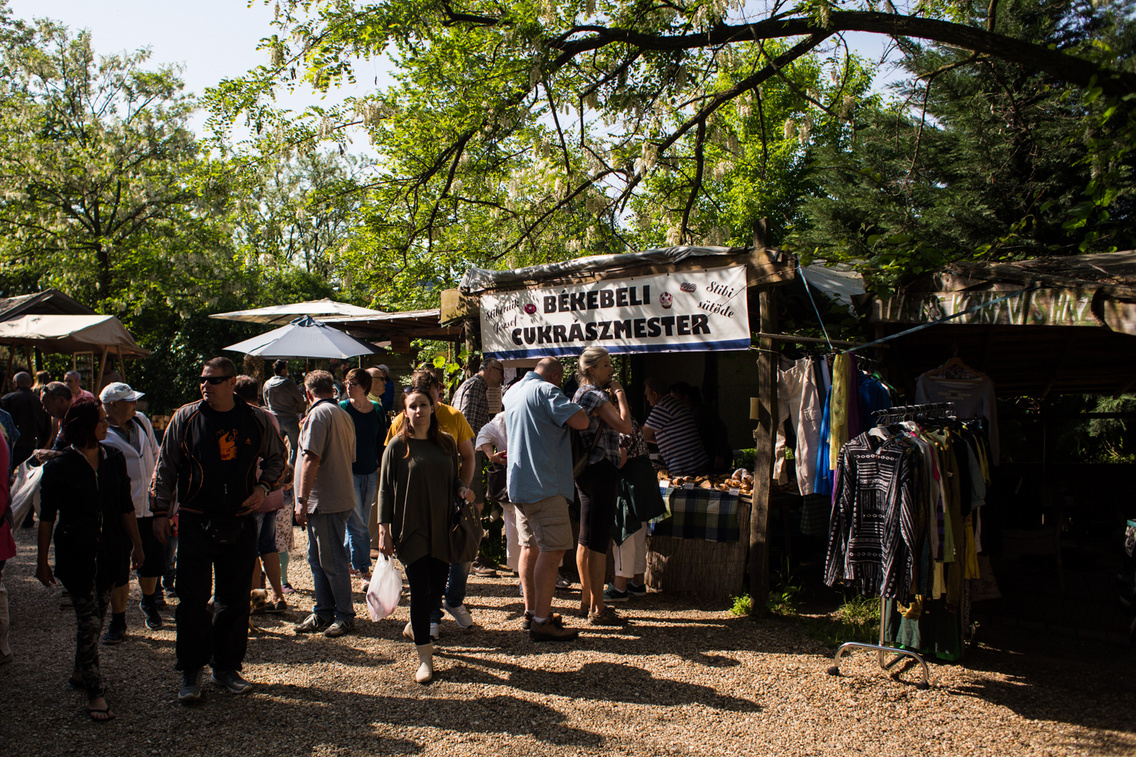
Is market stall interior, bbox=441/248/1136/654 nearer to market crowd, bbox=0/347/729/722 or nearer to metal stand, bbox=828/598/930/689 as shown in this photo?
market crowd, bbox=0/347/729/722

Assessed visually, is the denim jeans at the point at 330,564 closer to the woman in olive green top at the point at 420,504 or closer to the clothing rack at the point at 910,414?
the woman in olive green top at the point at 420,504

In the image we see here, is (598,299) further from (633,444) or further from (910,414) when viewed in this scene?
(910,414)

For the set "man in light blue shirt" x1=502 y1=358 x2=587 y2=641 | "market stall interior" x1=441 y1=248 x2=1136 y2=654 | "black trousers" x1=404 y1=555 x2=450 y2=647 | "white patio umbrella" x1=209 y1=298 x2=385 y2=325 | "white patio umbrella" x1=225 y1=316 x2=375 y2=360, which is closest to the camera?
"black trousers" x1=404 y1=555 x2=450 y2=647

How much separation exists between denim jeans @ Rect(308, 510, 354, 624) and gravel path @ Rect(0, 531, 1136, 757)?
0.69 ft

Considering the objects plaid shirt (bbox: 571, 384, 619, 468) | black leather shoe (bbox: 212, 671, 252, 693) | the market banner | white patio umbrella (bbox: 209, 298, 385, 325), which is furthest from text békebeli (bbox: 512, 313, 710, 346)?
white patio umbrella (bbox: 209, 298, 385, 325)

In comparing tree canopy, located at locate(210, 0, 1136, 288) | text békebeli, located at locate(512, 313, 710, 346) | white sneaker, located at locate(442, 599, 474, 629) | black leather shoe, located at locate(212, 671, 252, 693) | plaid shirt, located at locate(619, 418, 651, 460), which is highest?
tree canopy, located at locate(210, 0, 1136, 288)

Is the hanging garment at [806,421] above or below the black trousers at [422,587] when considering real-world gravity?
above

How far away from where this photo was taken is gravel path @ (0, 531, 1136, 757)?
12.4 ft

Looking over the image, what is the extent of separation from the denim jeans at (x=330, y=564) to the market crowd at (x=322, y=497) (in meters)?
0.01

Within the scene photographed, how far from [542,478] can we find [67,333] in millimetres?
9555

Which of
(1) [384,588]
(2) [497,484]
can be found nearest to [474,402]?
(2) [497,484]

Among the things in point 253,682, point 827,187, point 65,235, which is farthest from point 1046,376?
point 65,235

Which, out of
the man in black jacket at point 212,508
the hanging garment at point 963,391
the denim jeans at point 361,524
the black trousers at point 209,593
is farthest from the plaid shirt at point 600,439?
the hanging garment at point 963,391

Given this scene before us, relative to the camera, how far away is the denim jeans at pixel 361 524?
6.09 meters
